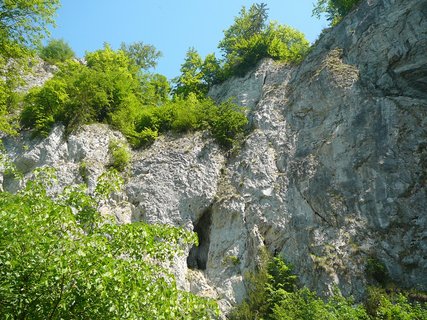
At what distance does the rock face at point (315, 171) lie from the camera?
11516mm

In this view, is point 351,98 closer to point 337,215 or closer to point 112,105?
point 337,215

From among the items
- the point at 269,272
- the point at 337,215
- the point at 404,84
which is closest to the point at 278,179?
the point at 337,215

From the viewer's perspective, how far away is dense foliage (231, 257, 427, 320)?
8750 millimetres

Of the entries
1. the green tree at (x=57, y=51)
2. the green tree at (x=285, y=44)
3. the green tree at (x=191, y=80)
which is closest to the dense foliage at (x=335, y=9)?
the green tree at (x=285, y=44)

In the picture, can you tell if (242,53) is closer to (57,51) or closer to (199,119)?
(199,119)

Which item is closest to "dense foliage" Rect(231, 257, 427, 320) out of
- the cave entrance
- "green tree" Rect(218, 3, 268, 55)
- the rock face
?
the rock face

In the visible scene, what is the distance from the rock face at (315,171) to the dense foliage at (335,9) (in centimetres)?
285

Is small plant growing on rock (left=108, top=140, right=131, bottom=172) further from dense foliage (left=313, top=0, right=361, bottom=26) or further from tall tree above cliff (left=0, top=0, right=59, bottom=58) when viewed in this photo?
dense foliage (left=313, top=0, right=361, bottom=26)

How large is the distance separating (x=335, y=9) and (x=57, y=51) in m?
16.7

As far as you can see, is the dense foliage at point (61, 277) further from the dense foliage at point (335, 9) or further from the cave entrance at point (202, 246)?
the dense foliage at point (335, 9)

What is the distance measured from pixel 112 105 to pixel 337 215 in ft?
32.0

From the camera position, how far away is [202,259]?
13.2 metres

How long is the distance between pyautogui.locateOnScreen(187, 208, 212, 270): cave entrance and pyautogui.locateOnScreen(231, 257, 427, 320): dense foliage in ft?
6.63

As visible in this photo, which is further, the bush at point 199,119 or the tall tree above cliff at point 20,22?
the bush at point 199,119
